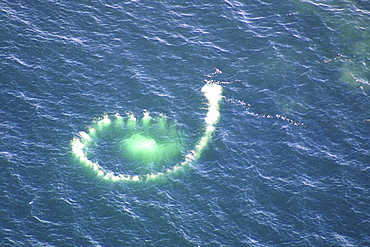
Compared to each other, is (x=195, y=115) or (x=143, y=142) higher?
(x=195, y=115)

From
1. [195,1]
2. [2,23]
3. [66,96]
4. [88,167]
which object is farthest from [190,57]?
[2,23]

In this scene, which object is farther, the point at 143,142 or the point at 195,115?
the point at 195,115

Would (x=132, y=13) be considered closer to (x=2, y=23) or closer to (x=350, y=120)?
(x=2, y=23)

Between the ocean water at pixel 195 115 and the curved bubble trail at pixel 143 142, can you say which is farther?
the curved bubble trail at pixel 143 142

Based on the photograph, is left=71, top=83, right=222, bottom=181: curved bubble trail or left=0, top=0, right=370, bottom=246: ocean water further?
left=71, top=83, right=222, bottom=181: curved bubble trail
